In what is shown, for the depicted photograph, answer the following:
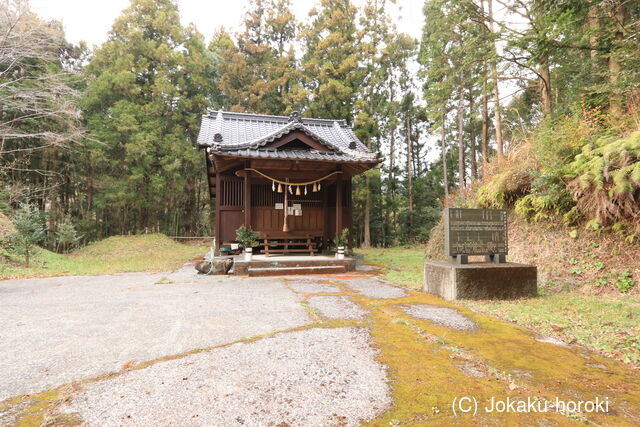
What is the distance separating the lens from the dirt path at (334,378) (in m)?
1.75

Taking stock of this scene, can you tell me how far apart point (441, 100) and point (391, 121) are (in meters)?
5.24

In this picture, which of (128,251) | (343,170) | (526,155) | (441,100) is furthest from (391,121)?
(128,251)

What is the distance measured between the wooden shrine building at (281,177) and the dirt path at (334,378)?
17.5 feet

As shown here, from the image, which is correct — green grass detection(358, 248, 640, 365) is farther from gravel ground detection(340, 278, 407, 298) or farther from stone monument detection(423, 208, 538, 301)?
gravel ground detection(340, 278, 407, 298)

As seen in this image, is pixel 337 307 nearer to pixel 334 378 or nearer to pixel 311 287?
pixel 311 287

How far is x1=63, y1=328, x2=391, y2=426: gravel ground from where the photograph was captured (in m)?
1.71

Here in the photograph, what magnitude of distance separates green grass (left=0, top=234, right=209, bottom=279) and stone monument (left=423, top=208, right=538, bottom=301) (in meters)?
7.93

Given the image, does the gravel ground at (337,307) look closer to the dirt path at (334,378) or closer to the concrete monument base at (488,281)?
the dirt path at (334,378)

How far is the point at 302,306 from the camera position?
432cm

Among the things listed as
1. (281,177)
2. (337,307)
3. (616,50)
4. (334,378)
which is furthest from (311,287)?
(616,50)

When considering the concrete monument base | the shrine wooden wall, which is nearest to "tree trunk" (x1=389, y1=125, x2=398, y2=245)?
the shrine wooden wall

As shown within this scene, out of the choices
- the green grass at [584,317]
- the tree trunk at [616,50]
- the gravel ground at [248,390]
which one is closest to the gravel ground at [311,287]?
the green grass at [584,317]

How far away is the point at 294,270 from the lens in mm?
7734

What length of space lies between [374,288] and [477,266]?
1.94m
